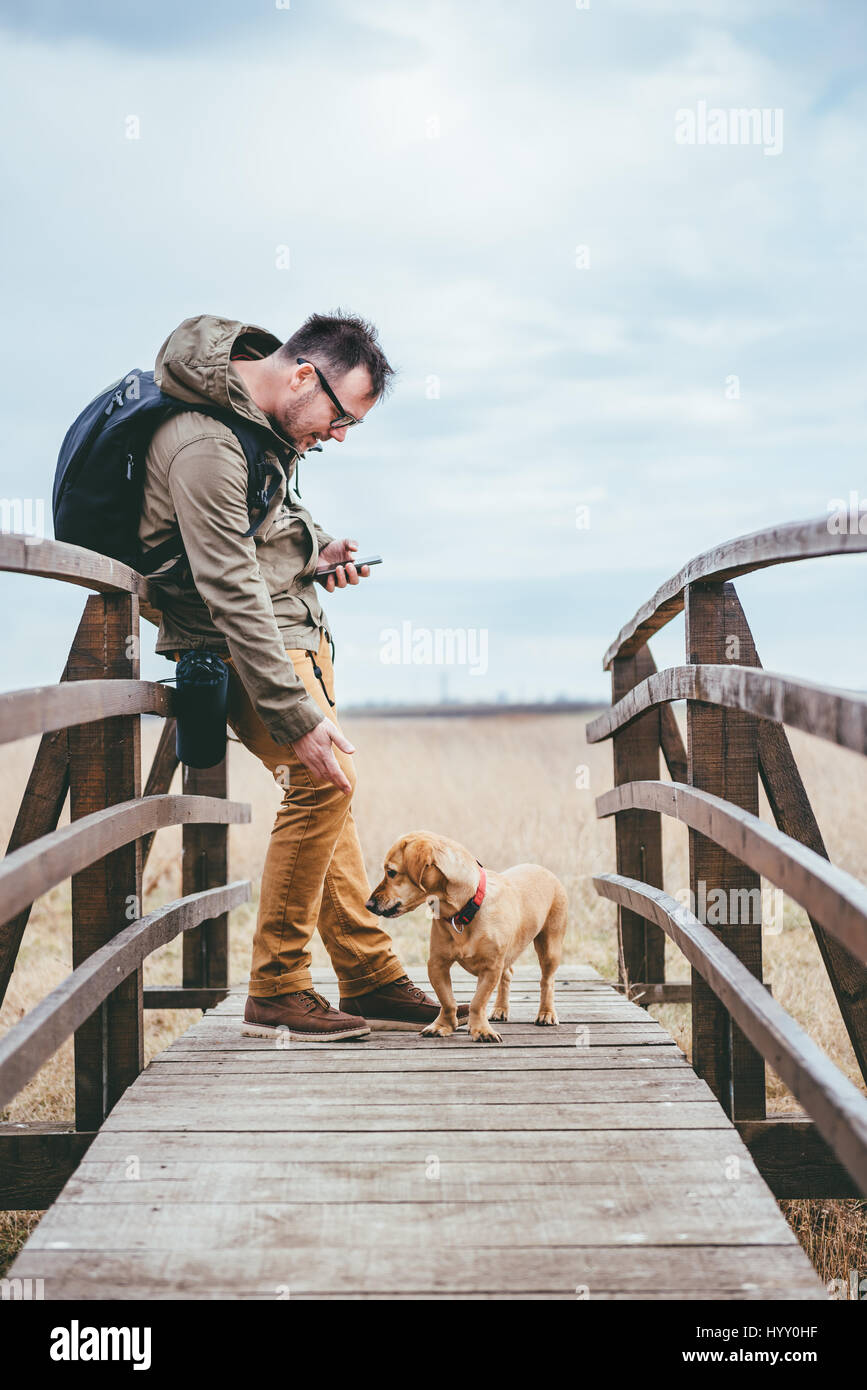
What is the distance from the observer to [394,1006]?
384 centimetres

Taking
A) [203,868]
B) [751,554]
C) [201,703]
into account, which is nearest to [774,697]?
[751,554]

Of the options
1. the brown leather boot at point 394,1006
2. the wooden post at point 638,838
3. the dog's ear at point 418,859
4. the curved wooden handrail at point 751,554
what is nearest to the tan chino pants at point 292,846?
the dog's ear at point 418,859

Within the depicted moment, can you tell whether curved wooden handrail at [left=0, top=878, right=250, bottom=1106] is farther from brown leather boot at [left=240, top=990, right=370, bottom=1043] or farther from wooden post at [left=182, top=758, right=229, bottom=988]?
wooden post at [left=182, top=758, right=229, bottom=988]

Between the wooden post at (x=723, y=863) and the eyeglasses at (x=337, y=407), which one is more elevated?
the eyeglasses at (x=337, y=407)

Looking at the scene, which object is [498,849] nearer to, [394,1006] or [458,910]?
[394,1006]

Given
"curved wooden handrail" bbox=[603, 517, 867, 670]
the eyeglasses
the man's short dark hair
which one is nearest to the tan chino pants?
the eyeglasses

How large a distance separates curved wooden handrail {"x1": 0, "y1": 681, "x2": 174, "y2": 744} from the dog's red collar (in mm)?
1097

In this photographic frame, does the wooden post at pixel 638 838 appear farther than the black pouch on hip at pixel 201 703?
Yes

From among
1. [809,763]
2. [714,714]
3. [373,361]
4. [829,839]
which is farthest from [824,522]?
[809,763]

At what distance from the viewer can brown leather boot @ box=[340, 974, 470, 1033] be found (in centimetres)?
382

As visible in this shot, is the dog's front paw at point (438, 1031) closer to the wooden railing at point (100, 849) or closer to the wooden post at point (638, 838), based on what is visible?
the wooden railing at point (100, 849)

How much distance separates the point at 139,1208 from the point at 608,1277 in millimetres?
934

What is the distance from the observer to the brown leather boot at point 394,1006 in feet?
12.5

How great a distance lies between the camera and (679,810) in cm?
338
